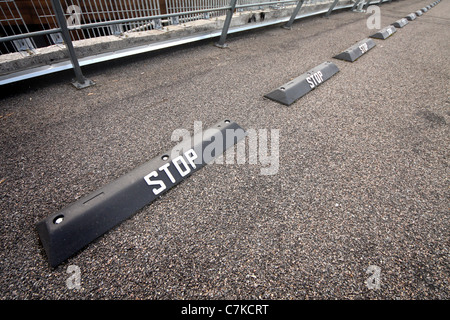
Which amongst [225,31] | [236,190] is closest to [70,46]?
[236,190]

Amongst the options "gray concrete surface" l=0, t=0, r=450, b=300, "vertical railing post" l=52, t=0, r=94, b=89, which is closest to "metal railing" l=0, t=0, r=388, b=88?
"vertical railing post" l=52, t=0, r=94, b=89

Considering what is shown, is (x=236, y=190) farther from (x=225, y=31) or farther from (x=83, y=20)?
(x=83, y=20)

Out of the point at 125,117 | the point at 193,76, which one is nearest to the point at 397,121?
the point at 193,76

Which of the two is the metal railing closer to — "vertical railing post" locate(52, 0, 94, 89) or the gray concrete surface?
"vertical railing post" locate(52, 0, 94, 89)

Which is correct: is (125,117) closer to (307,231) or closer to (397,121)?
(307,231)

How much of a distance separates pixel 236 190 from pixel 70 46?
269cm

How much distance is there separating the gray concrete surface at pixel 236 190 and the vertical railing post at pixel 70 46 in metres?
0.12

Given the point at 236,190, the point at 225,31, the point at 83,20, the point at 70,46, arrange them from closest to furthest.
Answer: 1. the point at 236,190
2. the point at 70,46
3. the point at 83,20
4. the point at 225,31

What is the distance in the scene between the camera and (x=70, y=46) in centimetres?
255

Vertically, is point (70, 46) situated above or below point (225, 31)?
above

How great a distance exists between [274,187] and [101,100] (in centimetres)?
230

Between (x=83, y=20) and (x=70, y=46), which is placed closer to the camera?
(x=70, y=46)

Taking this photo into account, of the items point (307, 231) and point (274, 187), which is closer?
point (307, 231)
